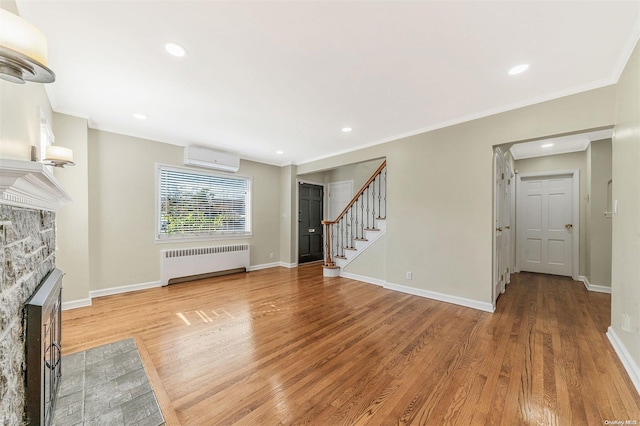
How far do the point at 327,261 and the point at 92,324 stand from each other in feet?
12.1

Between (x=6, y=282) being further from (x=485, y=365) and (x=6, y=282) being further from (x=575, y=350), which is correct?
(x=575, y=350)

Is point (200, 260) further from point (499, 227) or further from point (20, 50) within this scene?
point (499, 227)

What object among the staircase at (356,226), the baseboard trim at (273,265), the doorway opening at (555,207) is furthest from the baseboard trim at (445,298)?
the baseboard trim at (273,265)

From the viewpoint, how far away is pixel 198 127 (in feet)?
12.3

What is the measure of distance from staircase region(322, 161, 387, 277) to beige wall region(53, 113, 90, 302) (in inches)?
149

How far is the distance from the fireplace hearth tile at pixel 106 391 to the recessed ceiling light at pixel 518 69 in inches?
151

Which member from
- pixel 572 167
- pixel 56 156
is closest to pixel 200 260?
pixel 56 156

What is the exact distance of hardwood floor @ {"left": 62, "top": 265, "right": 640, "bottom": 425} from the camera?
1.56 metres

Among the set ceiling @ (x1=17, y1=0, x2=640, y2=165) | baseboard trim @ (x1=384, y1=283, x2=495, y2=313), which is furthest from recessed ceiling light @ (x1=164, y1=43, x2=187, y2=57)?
baseboard trim @ (x1=384, y1=283, x2=495, y2=313)

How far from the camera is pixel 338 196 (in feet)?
22.9

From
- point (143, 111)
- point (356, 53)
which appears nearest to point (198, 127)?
point (143, 111)

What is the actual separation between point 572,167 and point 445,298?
13.1 feet

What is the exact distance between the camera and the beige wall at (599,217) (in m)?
3.99

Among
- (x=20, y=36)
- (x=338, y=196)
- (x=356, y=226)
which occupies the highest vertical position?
(x=20, y=36)
